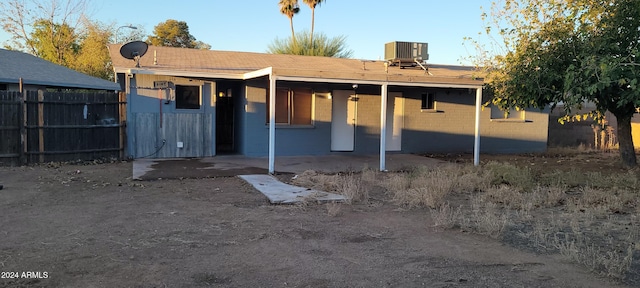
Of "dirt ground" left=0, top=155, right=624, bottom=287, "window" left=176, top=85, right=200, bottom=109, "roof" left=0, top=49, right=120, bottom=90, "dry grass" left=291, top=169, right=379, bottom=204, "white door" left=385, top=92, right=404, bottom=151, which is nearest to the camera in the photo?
"dirt ground" left=0, top=155, right=624, bottom=287

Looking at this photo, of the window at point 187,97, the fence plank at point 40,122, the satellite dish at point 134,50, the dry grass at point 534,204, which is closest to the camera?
the dry grass at point 534,204

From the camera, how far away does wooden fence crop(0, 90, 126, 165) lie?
1198cm

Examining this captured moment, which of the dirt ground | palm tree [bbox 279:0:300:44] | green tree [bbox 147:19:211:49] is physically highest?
palm tree [bbox 279:0:300:44]

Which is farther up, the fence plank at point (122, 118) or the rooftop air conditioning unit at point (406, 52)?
the rooftop air conditioning unit at point (406, 52)

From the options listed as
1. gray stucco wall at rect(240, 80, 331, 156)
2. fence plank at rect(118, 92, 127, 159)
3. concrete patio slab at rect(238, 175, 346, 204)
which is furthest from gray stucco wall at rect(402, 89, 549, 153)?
fence plank at rect(118, 92, 127, 159)

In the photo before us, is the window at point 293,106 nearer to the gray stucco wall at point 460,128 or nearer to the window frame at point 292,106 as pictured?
the window frame at point 292,106

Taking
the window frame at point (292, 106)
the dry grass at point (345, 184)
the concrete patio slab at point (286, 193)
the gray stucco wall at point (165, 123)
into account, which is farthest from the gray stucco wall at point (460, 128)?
the concrete patio slab at point (286, 193)

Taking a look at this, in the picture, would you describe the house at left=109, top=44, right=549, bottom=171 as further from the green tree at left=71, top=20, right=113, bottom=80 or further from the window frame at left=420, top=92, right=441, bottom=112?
the green tree at left=71, top=20, right=113, bottom=80

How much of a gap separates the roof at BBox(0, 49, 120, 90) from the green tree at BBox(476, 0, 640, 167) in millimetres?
13057

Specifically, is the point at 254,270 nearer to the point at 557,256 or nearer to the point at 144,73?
the point at 557,256

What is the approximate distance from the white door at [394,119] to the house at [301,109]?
0.04 metres

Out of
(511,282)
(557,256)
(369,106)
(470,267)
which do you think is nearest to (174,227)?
(470,267)

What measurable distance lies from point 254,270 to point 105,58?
89.8ft

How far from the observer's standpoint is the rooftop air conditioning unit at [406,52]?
16.0 metres
